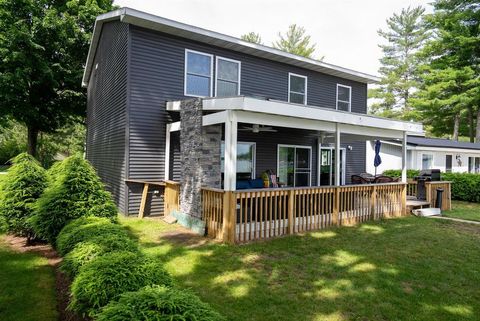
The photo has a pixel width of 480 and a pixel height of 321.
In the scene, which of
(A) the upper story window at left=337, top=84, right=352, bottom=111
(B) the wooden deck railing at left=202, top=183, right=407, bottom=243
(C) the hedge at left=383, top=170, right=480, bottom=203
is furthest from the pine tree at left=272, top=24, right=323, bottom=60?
(B) the wooden deck railing at left=202, top=183, right=407, bottom=243

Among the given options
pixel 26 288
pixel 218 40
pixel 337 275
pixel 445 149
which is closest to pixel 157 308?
pixel 26 288

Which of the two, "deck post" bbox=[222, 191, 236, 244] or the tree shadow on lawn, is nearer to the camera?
the tree shadow on lawn

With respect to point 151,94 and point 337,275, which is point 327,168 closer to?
point 151,94

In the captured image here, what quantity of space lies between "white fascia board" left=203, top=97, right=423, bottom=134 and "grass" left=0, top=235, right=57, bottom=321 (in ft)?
14.1

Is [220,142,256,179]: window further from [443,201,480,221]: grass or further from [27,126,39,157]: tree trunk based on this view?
[27,126,39,157]: tree trunk

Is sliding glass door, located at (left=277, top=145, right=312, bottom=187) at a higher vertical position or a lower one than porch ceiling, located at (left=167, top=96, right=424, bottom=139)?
lower

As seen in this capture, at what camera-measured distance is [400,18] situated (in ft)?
114

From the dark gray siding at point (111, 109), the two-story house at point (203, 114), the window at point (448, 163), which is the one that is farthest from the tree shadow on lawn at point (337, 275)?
the window at point (448, 163)

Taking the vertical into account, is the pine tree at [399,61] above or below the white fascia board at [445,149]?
above

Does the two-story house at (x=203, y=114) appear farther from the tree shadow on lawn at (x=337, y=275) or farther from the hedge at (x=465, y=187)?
→ the hedge at (x=465, y=187)

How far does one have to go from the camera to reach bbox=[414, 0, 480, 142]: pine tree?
913 inches

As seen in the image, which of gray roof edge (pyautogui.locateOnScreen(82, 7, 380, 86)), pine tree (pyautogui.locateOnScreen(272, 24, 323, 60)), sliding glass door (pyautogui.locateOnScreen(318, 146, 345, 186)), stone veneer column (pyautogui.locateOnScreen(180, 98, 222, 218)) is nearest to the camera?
stone veneer column (pyautogui.locateOnScreen(180, 98, 222, 218))

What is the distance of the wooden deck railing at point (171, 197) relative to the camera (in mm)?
8438

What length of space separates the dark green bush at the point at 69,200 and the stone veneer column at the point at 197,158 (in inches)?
80.7
